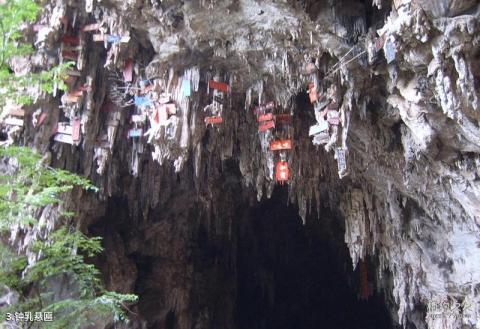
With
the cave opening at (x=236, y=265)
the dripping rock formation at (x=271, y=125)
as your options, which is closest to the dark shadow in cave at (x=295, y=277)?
the cave opening at (x=236, y=265)

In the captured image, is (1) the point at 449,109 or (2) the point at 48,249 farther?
(2) the point at 48,249

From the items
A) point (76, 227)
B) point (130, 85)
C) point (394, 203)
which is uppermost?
point (130, 85)

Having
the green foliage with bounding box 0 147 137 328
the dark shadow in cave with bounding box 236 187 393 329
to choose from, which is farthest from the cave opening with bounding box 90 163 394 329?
the green foliage with bounding box 0 147 137 328

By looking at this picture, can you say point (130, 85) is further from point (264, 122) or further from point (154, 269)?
point (154, 269)

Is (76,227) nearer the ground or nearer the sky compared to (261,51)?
nearer the ground

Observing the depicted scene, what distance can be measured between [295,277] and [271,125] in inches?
268

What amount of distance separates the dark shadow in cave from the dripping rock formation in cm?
165

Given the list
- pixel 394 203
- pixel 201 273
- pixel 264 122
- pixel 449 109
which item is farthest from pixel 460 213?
pixel 201 273

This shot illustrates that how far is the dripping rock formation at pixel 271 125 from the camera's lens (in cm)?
459

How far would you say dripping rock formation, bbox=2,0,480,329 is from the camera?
4.59 meters

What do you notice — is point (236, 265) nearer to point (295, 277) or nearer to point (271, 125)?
point (295, 277)

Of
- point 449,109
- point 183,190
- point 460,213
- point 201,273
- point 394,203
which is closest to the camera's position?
point 449,109

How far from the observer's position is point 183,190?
816 cm

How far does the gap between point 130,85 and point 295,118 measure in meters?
2.19
